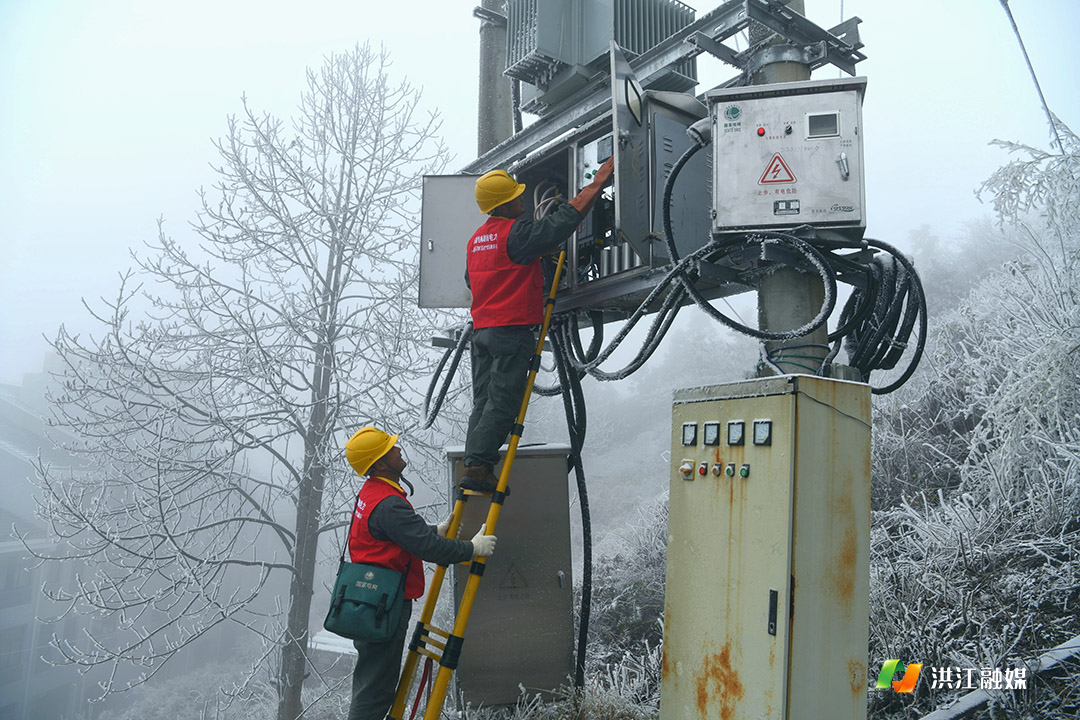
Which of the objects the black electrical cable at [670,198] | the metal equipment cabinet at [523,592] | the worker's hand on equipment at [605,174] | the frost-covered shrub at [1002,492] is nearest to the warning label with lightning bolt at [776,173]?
the black electrical cable at [670,198]

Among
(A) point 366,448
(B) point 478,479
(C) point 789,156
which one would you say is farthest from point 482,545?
(C) point 789,156

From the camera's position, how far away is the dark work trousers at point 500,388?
168 inches

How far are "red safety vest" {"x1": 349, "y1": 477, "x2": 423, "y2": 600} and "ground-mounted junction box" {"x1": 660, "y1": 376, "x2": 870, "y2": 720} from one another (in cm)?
146

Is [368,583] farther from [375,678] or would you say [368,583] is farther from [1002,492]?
[1002,492]

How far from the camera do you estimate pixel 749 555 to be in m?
3.06

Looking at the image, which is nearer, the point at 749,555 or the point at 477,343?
the point at 749,555

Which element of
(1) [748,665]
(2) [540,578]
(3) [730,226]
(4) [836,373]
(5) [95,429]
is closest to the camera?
(1) [748,665]

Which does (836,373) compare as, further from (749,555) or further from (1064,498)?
(1064,498)

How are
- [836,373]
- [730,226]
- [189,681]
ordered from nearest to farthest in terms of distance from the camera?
[730,226] → [836,373] → [189,681]

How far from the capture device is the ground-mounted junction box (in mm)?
2906

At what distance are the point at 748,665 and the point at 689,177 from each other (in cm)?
281

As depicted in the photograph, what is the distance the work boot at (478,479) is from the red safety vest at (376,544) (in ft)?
1.50

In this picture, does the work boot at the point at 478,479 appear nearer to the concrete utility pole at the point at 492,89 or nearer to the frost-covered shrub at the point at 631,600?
the frost-covered shrub at the point at 631,600

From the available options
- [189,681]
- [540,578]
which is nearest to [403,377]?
[540,578]
